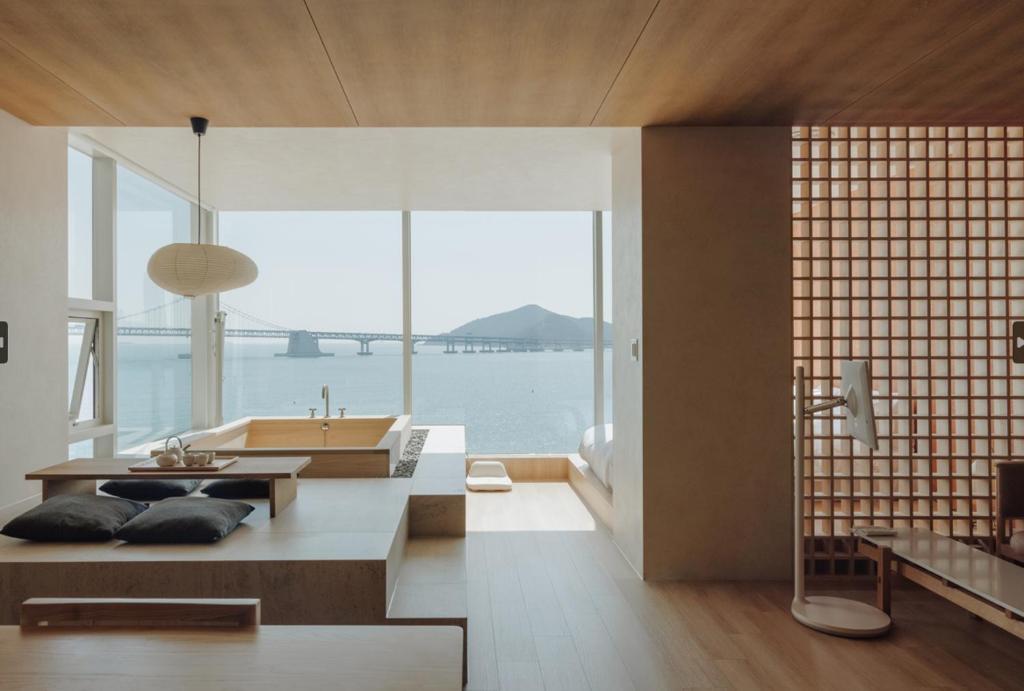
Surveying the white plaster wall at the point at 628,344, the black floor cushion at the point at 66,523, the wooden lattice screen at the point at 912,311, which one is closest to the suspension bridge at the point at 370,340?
the white plaster wall at the point at 628,344

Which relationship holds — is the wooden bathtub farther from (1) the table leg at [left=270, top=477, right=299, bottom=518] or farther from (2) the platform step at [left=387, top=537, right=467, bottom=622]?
(2) the platform step at [left=387, top=537, right=467, bottom=622]

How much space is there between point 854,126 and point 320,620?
3496 millimetres

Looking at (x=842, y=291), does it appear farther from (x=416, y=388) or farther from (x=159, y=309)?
(x=159, y=309)

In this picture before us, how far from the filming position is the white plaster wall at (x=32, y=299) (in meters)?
3.48

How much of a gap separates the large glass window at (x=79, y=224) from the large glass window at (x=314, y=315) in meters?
2.13

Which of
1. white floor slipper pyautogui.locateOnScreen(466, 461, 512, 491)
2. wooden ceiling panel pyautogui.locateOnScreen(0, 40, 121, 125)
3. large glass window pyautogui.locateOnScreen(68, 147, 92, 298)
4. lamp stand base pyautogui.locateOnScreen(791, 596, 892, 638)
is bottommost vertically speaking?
lamp stand base pyautogui.locateOnScreen(791, 596, 892, 638)

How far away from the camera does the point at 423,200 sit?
21.0 feet

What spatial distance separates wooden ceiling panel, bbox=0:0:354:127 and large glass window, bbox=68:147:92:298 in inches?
49.1

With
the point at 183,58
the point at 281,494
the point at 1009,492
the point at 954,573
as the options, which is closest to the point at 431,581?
the point at 281,494

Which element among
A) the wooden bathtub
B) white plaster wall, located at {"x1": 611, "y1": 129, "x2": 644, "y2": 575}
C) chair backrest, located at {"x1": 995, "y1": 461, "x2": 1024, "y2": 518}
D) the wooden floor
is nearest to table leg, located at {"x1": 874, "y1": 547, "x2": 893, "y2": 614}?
the wooden floor

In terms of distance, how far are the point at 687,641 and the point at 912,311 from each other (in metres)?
2.27

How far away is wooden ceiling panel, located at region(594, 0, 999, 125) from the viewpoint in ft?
8.07

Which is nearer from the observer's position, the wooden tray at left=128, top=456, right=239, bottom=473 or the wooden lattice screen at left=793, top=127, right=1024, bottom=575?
the wooden tray at left=128, top=456, right=239, bottom=473

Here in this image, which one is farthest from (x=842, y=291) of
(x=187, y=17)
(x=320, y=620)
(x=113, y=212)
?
(x=113, y=212)
